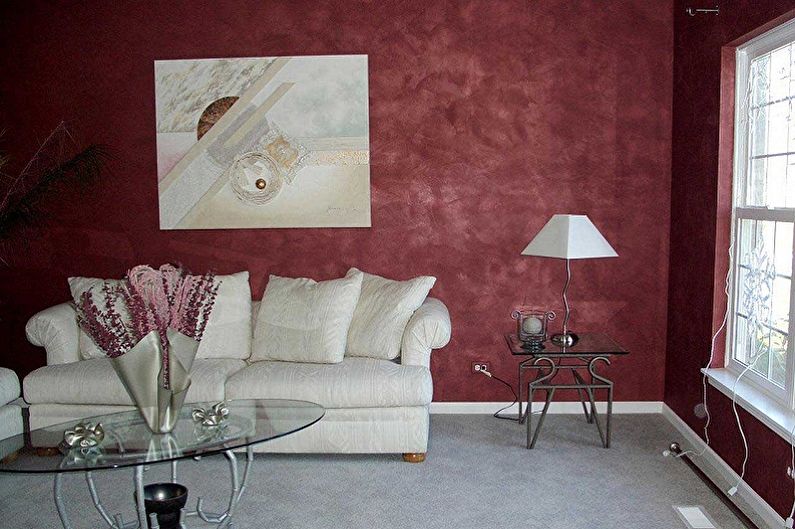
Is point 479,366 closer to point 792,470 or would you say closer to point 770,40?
point 792,470

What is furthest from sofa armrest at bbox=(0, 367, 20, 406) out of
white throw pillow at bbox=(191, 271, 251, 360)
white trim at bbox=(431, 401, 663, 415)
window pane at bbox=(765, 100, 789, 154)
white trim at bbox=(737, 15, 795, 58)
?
white trim at bbox=(737, 15, 795, 58)

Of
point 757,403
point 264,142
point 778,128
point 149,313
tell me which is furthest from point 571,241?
point 149,313

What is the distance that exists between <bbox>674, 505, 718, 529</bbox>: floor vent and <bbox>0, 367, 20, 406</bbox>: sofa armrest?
353 centimetres

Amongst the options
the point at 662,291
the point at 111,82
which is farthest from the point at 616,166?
the point at 111,82

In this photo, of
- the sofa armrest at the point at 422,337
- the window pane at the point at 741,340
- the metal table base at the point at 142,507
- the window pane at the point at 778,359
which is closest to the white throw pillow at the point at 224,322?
the sofa armrest at the point at 422,337

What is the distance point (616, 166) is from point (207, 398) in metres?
2.93

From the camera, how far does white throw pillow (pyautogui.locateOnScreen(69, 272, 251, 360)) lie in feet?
15.5

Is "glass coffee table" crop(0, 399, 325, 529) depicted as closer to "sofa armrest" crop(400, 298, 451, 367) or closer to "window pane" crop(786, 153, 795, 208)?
"sofa armrest" crop(400, 298, 451, 367)

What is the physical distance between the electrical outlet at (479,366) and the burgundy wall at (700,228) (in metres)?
1.17

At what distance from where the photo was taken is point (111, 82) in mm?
5172

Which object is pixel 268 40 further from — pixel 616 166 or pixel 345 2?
pixel 616 166

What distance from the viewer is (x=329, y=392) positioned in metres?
4.20

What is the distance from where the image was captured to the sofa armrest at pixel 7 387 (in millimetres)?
4242

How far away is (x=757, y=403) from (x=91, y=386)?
3.43 meters
